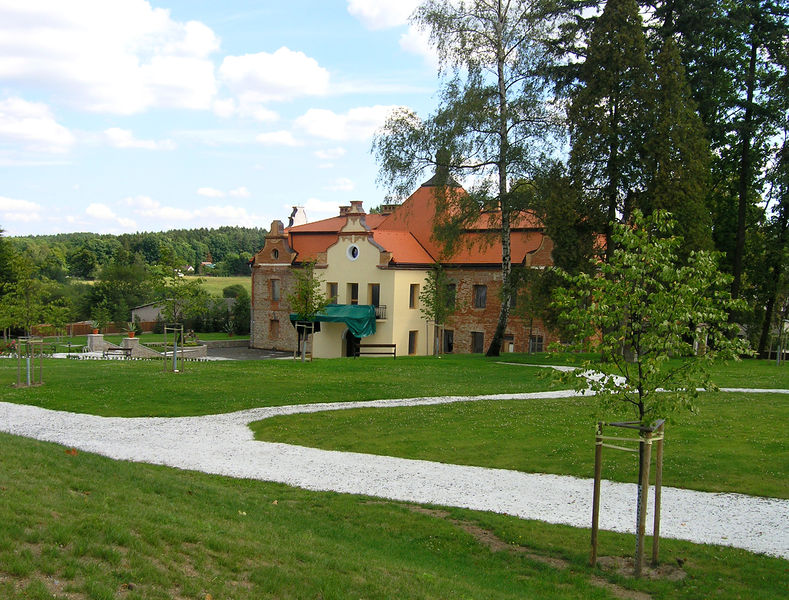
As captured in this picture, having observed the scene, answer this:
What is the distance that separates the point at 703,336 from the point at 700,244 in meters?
21.4

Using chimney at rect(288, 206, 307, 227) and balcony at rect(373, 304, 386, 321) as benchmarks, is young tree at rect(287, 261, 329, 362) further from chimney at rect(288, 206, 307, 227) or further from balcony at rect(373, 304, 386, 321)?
chimney at rect(288, 206, 307, 227)

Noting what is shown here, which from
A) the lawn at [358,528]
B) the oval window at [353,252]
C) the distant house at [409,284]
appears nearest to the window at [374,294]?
the distant house at [409,284]

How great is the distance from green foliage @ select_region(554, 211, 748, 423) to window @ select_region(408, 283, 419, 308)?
3492 cm

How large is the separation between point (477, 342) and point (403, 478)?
1217 inches

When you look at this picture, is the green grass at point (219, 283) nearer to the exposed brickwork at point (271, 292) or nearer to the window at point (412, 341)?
the exposed brickwork at point (271, 292)

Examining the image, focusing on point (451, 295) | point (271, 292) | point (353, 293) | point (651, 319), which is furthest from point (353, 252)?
point (651, 319)

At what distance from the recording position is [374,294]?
4488 centimetres

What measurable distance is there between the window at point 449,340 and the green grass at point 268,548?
33.1 m

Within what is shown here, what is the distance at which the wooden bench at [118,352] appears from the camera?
130 ft

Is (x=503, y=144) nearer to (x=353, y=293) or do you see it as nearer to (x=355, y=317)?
(x=355, y=317)

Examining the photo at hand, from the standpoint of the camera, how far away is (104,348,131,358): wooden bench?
39.7m

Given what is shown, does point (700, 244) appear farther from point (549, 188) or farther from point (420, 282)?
point (420, 282)

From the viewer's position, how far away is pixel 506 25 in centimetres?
3259

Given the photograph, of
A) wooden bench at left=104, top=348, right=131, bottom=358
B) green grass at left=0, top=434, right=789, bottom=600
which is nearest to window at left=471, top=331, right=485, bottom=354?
wooden bench at left=104, top=348, right=131, bottom=358
